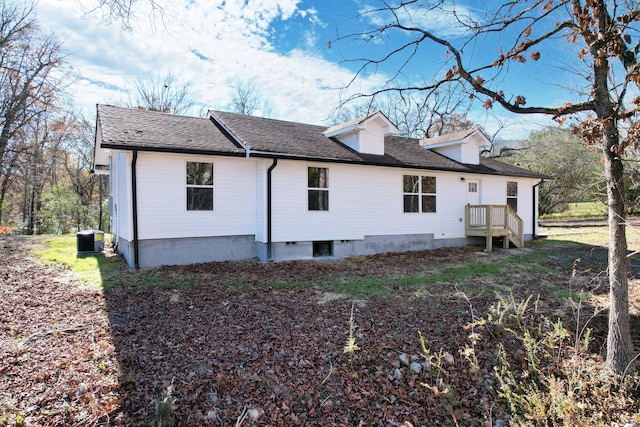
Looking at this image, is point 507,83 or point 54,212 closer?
point 507,83

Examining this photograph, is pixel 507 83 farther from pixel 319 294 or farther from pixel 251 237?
pixel 251 237

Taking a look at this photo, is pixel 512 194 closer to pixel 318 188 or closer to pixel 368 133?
pixel 368 133

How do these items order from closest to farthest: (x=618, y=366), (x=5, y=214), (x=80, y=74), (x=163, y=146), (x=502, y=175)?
(x=618, y=366) → (x=163, y=146) → (x=502, y=175) → (x=80, y=74) → (x=5, y=214)

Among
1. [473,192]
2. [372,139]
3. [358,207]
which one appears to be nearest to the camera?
[358,207]

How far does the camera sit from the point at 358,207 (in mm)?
11680

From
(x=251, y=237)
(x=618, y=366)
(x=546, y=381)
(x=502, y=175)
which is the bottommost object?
(x=546, y=381)

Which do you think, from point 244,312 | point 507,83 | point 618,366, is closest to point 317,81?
point 507,83

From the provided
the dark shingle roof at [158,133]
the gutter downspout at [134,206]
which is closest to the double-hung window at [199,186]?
the dark shingle roof at [158,133]

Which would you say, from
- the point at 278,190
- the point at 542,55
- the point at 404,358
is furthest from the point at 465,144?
the point at 404,358

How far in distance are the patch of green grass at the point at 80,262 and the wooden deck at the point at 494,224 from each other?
473 inches

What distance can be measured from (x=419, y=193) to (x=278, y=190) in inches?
218

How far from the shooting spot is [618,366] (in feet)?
13.9

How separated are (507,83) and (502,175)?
11.3m

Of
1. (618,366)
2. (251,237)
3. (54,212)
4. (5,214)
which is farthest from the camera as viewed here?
(5,214)
